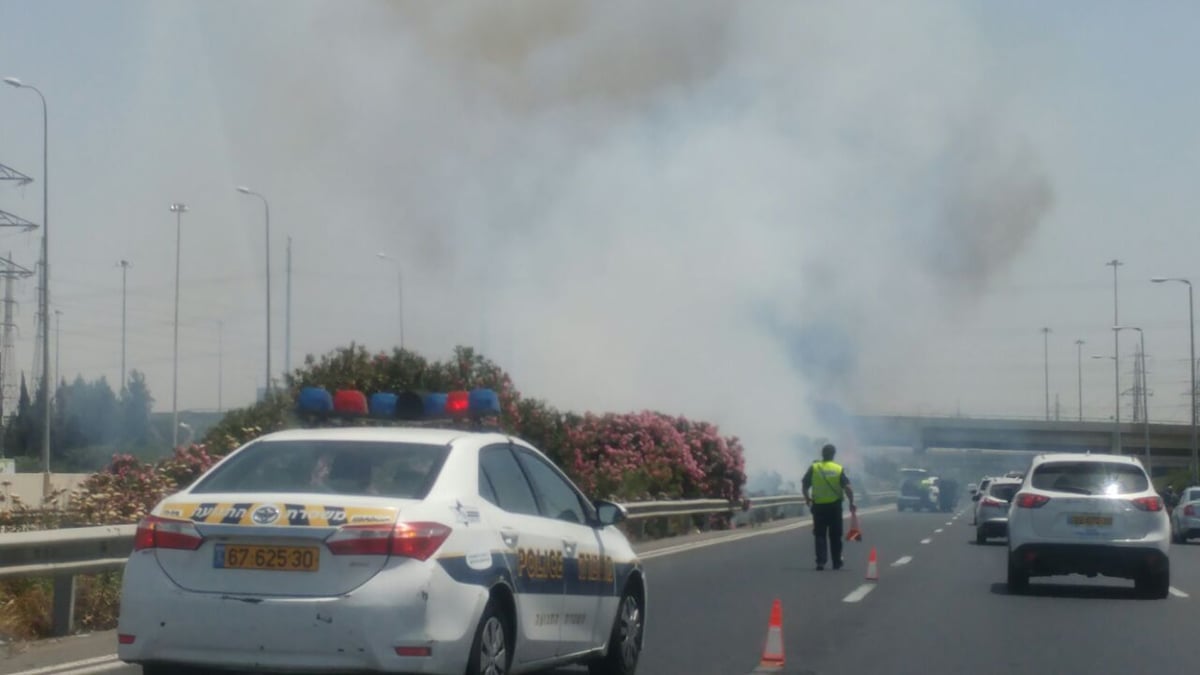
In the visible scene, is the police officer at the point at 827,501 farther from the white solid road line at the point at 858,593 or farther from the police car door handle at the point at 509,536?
the police car door handle at the point at 509,536

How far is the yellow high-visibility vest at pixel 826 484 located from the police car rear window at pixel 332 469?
1449cm

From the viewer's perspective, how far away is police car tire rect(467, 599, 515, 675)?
333 inches

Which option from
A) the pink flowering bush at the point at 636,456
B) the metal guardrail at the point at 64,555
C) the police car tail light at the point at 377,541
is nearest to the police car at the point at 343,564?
the police car tail light at the point at 377,541

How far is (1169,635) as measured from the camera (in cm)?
1486

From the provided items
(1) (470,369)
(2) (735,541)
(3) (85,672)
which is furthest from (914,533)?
(3) (85,672)

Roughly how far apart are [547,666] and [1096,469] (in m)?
11.6

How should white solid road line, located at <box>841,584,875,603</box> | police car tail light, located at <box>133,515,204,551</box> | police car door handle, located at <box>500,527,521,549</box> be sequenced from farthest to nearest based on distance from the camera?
A: white solid road line, located at <box>841,584,875,603</box>, police car door handle, located at <box>500,527,521,549</box>, police car tail light, located at <box>133,515,204,551</box>

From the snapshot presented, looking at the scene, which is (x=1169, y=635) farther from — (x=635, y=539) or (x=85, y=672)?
(x=635, y=539)

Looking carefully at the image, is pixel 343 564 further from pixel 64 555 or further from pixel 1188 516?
pixel 1188 516

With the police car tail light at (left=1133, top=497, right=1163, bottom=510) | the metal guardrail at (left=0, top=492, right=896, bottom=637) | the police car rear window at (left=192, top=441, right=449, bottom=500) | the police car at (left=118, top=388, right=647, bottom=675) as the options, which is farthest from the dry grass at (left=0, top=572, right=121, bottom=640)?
the police car tail light at (left=1133, top=497, right=1163, bottom=510)

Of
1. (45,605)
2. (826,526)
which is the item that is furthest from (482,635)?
(826,526)

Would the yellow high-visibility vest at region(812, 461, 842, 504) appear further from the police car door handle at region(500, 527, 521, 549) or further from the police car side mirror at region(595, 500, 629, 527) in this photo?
the police car door handle at region(500, 527, 521, 549)

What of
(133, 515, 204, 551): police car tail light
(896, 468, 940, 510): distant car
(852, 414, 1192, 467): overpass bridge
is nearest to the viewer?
(133, 515, 204, 551): police car tail light

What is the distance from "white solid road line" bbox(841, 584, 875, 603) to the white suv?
5.59ft
